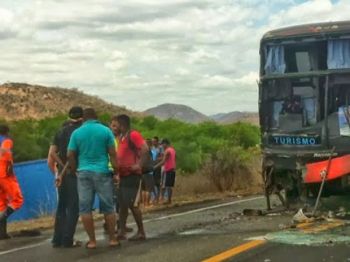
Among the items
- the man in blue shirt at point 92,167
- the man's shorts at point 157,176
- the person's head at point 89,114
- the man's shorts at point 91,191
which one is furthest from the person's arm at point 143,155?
the man's shorts at point 157,176

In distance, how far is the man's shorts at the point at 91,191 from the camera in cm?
959

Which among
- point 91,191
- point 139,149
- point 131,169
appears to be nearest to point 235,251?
point 91,191

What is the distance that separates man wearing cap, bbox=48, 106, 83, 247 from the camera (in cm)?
1006

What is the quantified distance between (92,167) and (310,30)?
17.5 ft

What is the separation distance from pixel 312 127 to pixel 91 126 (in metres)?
4.90

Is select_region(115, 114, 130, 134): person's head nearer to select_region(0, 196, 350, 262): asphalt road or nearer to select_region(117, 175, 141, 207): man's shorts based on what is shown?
select_region(117, 175, 141, 207): man's shorts

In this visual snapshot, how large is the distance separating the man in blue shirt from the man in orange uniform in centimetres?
216

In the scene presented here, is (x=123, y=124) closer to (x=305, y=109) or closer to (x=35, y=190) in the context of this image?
(x=305, y=109)

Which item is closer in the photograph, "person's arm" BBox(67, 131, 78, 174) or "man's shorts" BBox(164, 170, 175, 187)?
"person's arm" BBox(67, 131, 78, 174)

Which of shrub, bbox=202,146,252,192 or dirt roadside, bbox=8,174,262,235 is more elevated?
shrub, bbox=202,146,252,192

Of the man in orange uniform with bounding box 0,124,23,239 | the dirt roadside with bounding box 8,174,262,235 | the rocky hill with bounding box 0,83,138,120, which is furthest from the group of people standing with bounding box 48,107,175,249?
the rocky hill with bounding box 0,83,138,120

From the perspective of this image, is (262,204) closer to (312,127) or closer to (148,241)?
(312,127)

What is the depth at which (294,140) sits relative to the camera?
1325cm

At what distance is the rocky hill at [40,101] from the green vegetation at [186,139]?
32165 mm
